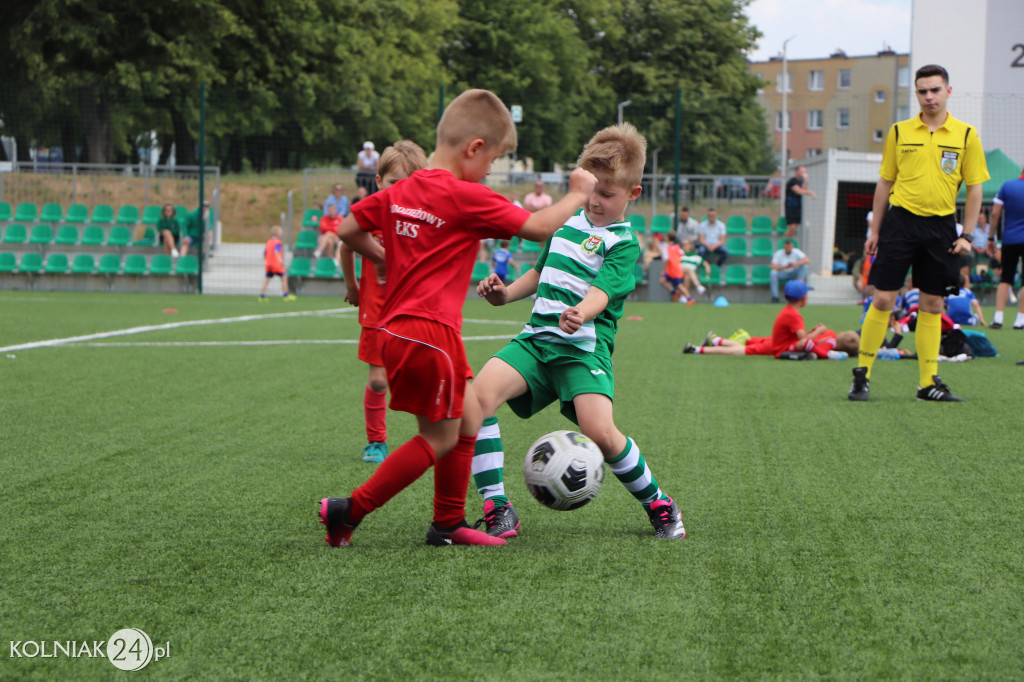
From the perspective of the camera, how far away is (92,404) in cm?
659

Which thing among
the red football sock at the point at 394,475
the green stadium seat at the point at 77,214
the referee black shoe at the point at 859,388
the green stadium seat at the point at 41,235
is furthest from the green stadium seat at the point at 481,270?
the red football sock at the point at 394,475

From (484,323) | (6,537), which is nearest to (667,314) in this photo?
(484,323)

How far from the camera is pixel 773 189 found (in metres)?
22.7

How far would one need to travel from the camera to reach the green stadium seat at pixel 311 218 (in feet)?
75.4

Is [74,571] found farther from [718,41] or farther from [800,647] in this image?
[718,41]

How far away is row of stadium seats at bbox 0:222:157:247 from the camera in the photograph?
2241 centimetres

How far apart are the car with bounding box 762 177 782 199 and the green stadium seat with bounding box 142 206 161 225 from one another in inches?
545

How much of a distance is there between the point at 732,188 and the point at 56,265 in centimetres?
1486

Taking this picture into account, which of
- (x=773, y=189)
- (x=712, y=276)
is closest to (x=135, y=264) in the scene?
(x=712, y=276)

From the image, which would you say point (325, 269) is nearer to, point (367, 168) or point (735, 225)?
point (367, 168)

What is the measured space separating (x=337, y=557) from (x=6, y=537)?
121 centimetres

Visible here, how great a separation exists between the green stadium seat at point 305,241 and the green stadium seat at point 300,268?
74cm

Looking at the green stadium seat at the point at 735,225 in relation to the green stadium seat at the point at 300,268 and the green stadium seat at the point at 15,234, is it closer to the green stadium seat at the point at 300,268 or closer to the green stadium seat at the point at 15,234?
the green stadium seat at the point at 300,268

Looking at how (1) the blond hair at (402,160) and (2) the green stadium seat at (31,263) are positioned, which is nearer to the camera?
(1) the blond hair at (402,160)
